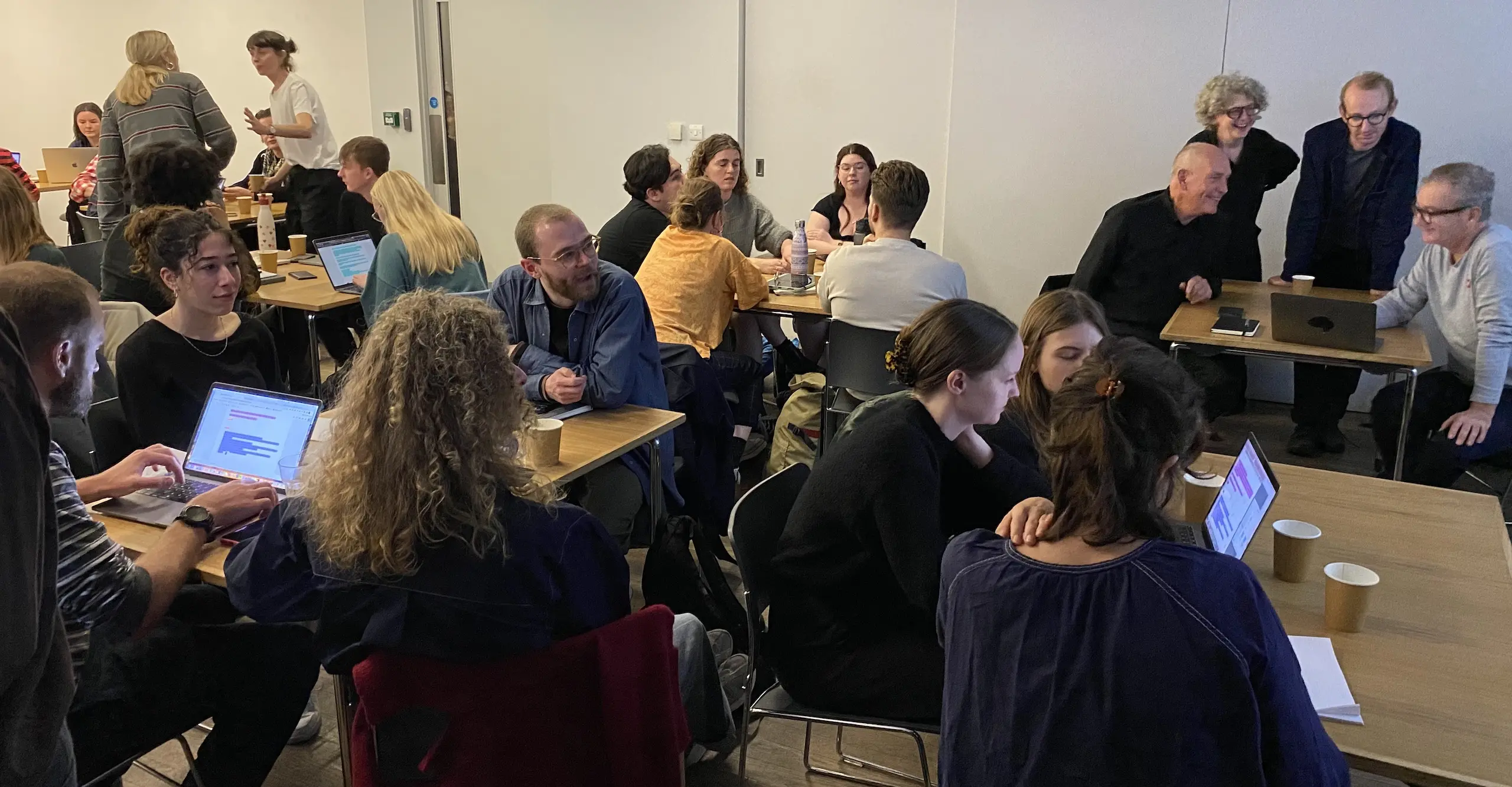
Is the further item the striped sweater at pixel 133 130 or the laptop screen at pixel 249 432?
the striped sweater at pixel 133 130

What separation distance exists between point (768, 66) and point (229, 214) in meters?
3.29

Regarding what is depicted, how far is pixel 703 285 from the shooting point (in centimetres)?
390

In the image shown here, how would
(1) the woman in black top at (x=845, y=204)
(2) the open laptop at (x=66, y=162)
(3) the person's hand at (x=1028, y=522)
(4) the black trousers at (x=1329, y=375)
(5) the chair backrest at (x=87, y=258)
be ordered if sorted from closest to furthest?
(3) the person's hand at (x=1028, y=522)
(5) the chair backrest at (x=87, y=258)
(4) the black trousers at (x=1329, y=375)
(1) the woman in black top at (x=845, y=204)
(2) the open laptop at (x=66, y=162)

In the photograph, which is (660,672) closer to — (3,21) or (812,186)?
(812,186)

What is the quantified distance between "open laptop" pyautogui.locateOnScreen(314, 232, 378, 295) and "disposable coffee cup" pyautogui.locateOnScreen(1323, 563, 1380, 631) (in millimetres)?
3823

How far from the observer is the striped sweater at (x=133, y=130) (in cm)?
530

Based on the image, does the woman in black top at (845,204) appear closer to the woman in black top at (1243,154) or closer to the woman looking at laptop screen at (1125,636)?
the woman in black top at (1243,154)

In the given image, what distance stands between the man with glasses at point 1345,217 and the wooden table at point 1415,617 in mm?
2393

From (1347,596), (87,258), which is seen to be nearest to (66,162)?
(87,258)

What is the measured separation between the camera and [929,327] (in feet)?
6.72

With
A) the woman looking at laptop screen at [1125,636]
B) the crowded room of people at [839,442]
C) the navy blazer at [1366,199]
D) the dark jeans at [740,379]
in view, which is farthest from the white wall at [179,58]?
the woman looking at laptop screen at [1125,636]

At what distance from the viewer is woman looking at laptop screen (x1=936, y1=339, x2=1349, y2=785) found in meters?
1.29

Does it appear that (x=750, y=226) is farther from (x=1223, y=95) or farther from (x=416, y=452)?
(x=416, y=452)

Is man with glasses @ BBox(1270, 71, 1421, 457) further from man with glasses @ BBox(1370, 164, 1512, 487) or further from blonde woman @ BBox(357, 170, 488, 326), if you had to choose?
blonde woman @ BBox(357, 170, 488, 326)
